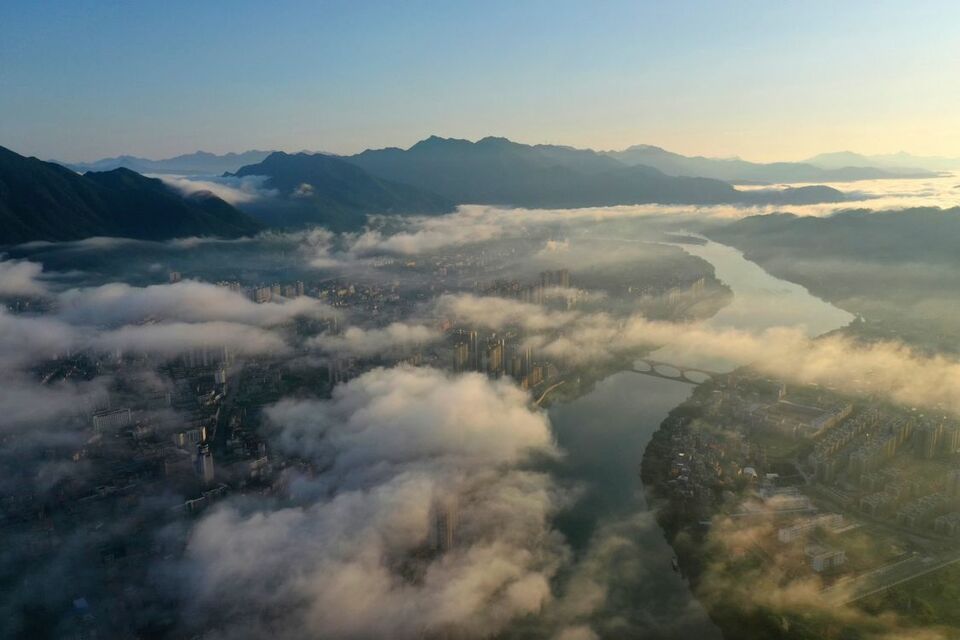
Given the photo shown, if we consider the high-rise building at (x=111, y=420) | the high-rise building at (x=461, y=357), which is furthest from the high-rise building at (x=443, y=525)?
the high-rise building at (x=461, y=357)

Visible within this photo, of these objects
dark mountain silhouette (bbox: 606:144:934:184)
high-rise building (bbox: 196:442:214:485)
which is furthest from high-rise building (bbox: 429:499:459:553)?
dark mountain silhouette (bbox: 606:144:934:184)

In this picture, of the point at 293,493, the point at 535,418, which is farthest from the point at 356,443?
the point at 535,418

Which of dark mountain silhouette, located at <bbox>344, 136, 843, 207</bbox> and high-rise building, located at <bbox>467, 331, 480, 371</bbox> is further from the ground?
dark mountain silhouette, located at <bbox>344, 136, 843, 207</bbox>

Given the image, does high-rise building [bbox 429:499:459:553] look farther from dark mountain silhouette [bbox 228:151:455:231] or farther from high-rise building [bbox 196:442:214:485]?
dark mountain silhouette [bbox 228:151:455:231]

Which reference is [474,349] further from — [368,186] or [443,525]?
[368,186]

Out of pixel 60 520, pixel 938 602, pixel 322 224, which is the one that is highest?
pixel 322 224

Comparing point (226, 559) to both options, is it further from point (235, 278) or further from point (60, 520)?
point (235, 278)

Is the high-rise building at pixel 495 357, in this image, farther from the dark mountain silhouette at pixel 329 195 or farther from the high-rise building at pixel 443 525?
the dark mountain silhouette at pixel 329 195

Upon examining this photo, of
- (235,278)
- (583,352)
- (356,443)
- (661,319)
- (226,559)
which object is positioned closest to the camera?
(226,559)
